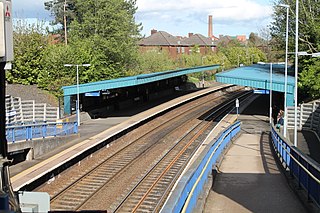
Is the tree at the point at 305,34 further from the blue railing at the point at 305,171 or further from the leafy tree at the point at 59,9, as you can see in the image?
the leafy tree at the point at 59,9

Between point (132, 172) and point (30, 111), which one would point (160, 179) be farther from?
point (30, 111)

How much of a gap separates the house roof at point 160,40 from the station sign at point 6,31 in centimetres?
10078

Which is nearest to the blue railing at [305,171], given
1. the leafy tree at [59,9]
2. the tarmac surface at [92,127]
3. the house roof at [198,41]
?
the tarmac surface at [92,127]

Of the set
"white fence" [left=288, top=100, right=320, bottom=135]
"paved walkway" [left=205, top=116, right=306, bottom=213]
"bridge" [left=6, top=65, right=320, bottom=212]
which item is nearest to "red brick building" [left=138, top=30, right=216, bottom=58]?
"white fence" [left=288, top=100, right=320, bottom=135]

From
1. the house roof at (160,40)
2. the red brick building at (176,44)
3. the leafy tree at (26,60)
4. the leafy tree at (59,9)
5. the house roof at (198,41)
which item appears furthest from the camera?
the house roof at (198,41)

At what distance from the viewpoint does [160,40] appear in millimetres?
106688

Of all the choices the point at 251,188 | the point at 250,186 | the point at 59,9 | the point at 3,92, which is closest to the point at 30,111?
the point at 250,186

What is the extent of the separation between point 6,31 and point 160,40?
10470 centimetres

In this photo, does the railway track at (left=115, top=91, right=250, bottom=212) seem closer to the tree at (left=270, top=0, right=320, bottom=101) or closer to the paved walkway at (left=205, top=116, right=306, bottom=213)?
the paved walkway at (left=205, top=116, right=306, bottom=213)

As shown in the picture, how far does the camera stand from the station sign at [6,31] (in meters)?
3.11

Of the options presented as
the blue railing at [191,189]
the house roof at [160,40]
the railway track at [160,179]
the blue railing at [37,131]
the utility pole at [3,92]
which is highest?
the house roof at [160,40]

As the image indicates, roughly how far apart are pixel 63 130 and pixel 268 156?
13.0m

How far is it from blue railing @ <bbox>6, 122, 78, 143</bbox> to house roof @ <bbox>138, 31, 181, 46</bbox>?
257 ft

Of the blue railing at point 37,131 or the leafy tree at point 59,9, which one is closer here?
the blue railing at point 37,131
